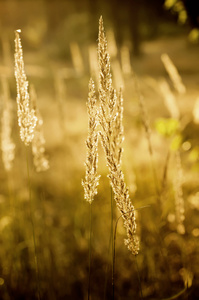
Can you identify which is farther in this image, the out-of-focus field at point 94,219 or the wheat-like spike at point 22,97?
the out-of-focus field at point 94,219

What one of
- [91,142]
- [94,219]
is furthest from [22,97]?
[94,219]

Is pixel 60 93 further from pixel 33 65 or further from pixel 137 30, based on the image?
pixel 137 30

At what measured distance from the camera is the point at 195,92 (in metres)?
8.20

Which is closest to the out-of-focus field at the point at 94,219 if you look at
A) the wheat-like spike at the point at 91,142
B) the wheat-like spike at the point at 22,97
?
the wheat-like spike at the point at 91,142

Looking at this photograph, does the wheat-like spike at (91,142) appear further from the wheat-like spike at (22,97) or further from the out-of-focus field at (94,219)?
the out-of-focus field at (94,219)

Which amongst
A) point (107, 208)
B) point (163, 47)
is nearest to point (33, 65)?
point (163, 47)

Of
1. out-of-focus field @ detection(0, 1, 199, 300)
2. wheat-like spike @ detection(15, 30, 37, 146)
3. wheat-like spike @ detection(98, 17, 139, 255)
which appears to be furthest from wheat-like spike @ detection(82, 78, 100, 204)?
out-of-focus field @ detection(0, 1, 199, 300)

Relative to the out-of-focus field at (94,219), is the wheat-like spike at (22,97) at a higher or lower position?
higher

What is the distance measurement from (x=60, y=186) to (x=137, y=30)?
12070mm

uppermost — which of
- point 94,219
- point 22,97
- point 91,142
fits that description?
point 22,97

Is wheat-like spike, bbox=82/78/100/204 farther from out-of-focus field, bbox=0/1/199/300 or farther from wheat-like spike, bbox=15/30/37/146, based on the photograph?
out-of-focus field, bbox=0/1/199/300

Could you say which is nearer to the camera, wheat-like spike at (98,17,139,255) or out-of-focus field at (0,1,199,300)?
wheat-like spike at (98,17,139,255)

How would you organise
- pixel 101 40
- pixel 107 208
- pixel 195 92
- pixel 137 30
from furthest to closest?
pixel 137 30, pixel 195 92, pixel 107 208, pixel 101 40

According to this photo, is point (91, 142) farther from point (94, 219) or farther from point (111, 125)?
point (94, 219)
